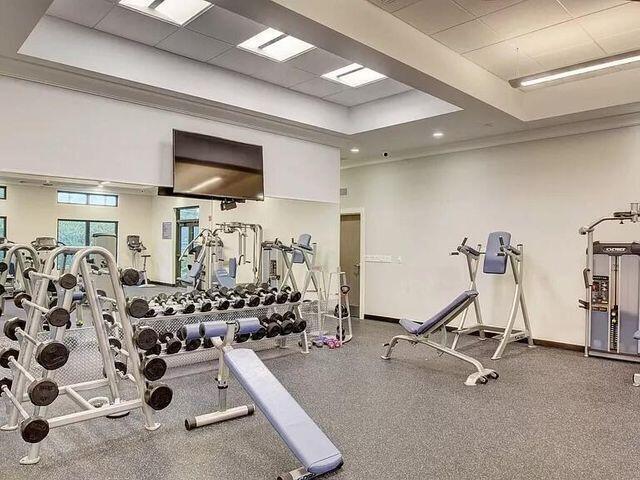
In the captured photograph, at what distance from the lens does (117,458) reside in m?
2.95

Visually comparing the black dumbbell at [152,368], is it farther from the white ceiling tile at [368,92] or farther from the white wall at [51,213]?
the white ceiling tile at [368,92]

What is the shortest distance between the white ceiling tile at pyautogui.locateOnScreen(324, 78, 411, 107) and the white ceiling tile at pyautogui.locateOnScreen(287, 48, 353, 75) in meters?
0.73

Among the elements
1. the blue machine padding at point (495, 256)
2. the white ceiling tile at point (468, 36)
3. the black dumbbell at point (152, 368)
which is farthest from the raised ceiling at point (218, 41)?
the black dumbbell at point (152, 368)

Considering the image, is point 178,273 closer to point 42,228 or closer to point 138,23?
point 42,228

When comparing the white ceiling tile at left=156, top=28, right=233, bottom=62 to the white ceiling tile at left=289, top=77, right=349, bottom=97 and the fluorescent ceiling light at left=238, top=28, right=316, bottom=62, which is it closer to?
the fluorescent ceiling light at left=238, top=28, right=316, bottom=62

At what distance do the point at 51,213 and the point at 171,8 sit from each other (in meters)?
2.43

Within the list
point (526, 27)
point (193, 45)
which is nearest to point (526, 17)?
point (526, 27)

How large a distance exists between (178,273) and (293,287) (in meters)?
1.68

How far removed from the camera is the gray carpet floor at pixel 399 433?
2836 millimetres

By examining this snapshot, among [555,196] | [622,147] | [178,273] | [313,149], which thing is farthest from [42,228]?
[622,147]

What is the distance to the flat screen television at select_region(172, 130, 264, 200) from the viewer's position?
5246 mm

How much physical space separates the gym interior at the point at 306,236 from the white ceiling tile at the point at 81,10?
2 cm

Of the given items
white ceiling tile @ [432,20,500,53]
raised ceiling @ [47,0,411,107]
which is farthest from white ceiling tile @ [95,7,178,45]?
white ceiling tile @ [432,20,500,53]

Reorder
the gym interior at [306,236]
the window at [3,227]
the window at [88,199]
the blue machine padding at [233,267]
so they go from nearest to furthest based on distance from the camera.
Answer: the gym interior at [306,236] → the window at [3,227] → the window at [88,199] → the blue machine padding at [233,267]
